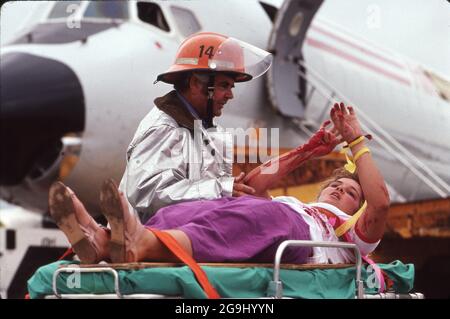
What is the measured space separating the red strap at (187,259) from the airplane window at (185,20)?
180 inches

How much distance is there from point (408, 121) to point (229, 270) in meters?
6.46

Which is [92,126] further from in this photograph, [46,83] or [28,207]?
[28,207]

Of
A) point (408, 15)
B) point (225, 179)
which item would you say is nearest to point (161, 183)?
point (225, 179)

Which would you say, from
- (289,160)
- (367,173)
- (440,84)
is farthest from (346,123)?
(440,84)

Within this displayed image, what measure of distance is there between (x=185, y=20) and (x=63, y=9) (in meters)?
0.92

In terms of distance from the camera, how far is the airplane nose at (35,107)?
6.52 meters

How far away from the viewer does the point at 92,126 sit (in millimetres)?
6797

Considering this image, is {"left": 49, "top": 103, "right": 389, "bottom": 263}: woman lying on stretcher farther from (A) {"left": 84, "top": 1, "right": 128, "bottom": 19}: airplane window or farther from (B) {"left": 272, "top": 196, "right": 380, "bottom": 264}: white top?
(A) {"left": 84, "top": 1, "right": 128, "bottom": 19}: airplane window

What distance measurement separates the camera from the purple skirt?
291 cm

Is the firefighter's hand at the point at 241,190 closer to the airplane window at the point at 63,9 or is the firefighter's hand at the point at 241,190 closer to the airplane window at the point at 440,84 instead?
the airplane window at the point at 63,9

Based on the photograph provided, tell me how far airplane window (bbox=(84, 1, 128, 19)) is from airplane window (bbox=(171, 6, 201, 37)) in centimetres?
39

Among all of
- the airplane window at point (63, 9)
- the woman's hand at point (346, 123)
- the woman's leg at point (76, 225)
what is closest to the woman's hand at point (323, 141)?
the woman's hand at point (346, 123)

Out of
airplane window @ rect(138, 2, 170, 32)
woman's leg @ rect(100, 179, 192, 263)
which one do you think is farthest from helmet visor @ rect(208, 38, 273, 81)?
airplane window @ rect(138, 2, 170, 32)

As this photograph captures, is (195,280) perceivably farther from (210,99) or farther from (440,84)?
(440,84)
